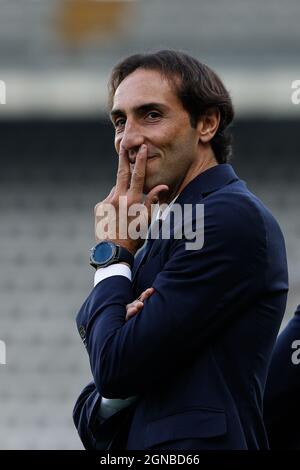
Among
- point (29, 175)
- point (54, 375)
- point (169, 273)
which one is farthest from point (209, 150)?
point (29, 175)

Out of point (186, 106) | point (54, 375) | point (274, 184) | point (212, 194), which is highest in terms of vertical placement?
point (274, 184)

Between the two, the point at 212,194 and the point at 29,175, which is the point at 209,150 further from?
the point at 29,175

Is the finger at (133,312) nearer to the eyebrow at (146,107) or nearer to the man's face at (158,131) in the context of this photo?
the man's face at (158,131)

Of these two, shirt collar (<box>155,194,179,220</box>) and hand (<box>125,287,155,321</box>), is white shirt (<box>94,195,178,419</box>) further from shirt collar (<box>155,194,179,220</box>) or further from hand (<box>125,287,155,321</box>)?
shirt collar (<box>155,194,179,220</box>)

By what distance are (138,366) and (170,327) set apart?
0.10 metres

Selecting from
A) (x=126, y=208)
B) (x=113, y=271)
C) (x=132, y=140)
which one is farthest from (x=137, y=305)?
(x=132, y=140)

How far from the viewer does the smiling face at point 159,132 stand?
7.51ft

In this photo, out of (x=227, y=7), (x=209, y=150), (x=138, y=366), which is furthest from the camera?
(x=227, y=7)

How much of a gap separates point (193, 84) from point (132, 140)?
0.19 metres

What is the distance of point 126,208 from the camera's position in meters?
2.25

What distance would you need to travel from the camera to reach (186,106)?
7.64 ft

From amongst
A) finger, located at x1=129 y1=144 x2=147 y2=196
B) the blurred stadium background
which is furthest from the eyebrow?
the blurred stadium background

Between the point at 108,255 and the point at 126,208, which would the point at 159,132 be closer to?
the point at 126,208

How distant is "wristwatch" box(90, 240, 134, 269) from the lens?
2211 mm
